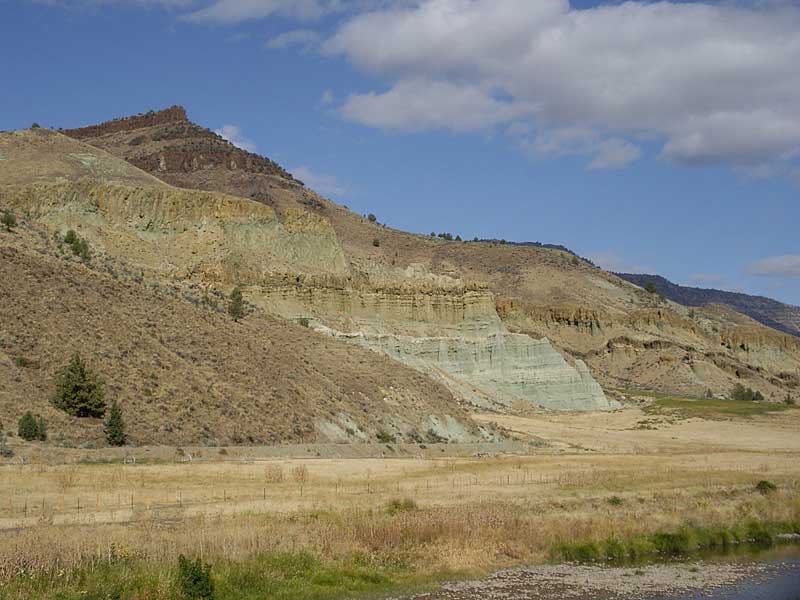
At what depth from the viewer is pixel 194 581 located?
1638 cm

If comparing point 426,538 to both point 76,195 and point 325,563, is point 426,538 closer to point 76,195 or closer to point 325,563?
point 325,563

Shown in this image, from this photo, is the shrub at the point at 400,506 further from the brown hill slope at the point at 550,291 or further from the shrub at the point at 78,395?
the brown hill slope at the point at 550,291

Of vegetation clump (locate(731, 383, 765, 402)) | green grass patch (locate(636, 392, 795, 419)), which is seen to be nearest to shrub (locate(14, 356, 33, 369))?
green grass patch (locate(636, 392, 795, 419))

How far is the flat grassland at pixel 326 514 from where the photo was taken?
17.1m

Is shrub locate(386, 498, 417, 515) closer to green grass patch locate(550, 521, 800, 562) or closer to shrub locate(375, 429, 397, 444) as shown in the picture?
green grass patch locate(550, 521, 800, 562)

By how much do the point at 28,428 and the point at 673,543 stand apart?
22.7 metres

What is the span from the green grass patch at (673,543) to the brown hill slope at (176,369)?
19.2 meters

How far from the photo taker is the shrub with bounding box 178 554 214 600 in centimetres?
1620

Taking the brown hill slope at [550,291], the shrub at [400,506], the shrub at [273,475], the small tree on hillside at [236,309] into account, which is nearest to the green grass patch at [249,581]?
the shrub at [400,506]

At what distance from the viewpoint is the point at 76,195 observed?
78062 millimetres

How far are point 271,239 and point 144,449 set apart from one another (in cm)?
5958

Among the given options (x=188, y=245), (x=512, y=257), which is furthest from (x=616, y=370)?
(x=188, y=245)

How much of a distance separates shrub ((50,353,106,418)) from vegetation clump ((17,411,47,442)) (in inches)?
95.3

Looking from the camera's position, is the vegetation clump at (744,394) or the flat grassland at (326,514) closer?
the flat grassland at (326,514)
